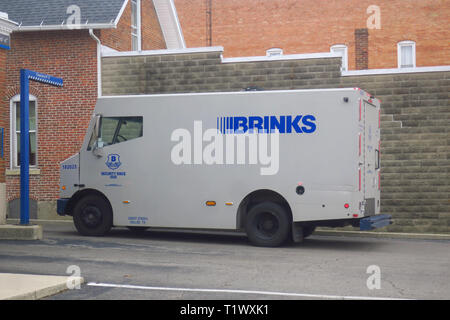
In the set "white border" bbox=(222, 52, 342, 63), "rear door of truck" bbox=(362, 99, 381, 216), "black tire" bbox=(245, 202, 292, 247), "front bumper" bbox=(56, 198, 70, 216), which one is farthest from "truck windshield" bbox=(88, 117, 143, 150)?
"white border" bbox=(222, 52, 342, 63)

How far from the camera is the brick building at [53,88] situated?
18719mm

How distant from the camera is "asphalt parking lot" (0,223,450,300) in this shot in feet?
26.0

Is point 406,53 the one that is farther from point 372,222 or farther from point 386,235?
point 372,222

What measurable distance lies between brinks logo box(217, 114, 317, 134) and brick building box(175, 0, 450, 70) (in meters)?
17.7

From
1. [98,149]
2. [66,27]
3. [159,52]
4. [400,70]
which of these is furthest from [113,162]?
[400,70]

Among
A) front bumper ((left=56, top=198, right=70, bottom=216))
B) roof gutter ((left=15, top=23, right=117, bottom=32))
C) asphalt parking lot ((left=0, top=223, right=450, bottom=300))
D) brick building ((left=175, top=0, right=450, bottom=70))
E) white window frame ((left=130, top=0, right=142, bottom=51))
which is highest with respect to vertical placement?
brick building ((left=175, top=0, right=450, bottom=70))

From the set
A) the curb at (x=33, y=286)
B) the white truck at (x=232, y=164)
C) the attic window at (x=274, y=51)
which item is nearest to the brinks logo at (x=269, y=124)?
the white truck at (x=232, y=164)

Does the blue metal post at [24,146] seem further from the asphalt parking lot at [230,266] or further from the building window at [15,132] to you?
the building window at [15,132]

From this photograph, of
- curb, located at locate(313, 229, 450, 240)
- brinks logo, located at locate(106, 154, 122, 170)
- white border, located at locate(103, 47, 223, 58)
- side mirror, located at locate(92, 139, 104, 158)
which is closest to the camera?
brinks logo, located at locate(106, 154, 122, 170)

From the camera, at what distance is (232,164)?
42.2 feet

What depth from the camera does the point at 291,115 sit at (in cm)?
1249

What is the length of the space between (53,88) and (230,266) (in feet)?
35.6

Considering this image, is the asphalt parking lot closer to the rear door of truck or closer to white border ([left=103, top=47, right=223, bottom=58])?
the rear door of truck
